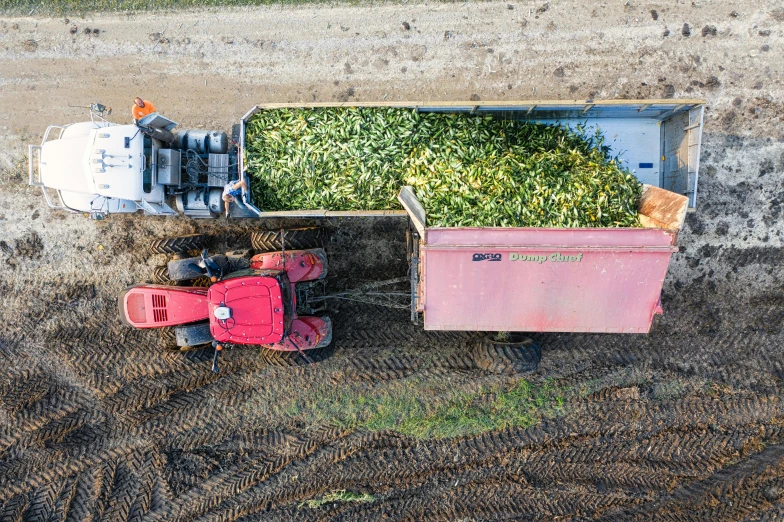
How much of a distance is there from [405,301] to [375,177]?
2.28 meters

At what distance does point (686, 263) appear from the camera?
27.3 feet

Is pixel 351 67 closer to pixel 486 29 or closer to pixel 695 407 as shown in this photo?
pixel 486 29

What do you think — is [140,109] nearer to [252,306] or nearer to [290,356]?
[252,306]

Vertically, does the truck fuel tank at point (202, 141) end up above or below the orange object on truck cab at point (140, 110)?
below

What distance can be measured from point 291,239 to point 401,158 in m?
2.15

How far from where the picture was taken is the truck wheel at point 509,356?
785 cm

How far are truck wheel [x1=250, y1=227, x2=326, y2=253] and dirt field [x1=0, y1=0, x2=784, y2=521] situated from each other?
0.57 m

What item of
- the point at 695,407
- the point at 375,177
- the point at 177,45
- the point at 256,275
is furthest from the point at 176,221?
the point at 695,407

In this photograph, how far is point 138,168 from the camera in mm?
7113

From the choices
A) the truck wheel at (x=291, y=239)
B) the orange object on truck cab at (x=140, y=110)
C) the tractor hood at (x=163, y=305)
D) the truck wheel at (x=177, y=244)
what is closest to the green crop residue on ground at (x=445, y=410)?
the tractor hood at (x=163, y=305)

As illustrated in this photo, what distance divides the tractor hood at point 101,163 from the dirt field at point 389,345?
1425 mm

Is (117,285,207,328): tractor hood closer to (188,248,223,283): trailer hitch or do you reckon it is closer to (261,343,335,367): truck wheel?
(188,248,223,283): trailer hitch

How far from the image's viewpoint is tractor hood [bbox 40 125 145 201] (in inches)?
275

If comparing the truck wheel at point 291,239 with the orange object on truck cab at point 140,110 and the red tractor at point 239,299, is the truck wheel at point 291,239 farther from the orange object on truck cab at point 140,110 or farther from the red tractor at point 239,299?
the orange object on truck cab at point 140,110
